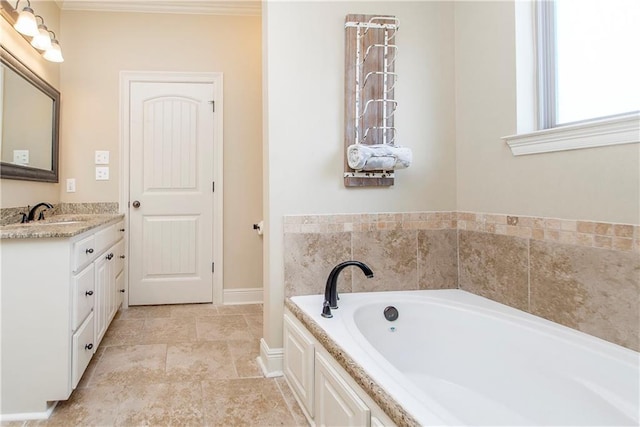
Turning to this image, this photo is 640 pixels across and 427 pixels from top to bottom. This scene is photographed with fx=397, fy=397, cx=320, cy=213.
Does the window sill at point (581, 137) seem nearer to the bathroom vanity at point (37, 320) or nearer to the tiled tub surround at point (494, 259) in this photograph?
the tiled tub surround at point (494, 259)

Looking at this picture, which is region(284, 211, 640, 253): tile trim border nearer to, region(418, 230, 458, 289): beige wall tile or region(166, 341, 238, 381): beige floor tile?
region(418, 230, 458, 289): beige wall tile

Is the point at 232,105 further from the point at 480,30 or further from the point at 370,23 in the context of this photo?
the point at 480,30

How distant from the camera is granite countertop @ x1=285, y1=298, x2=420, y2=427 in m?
0.96

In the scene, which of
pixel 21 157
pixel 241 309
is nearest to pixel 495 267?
pixel 241 309

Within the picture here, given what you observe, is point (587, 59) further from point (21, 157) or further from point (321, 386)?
point (21, 157)

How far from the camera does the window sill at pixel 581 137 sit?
4.36 ft

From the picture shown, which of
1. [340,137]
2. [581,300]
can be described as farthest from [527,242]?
[340,137]

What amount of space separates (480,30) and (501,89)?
401mm

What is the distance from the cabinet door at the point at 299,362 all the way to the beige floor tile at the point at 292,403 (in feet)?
0.11

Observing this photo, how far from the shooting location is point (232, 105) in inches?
143

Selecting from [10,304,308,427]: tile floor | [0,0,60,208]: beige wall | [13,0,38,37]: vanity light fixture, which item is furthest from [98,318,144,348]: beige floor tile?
[13,0,38,37]: vanity light fixture

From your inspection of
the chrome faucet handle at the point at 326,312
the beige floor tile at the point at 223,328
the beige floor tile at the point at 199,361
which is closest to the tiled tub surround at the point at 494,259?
the chrome faucet handle at the point at 326,312

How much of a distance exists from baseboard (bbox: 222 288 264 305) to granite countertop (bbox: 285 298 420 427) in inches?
78.8

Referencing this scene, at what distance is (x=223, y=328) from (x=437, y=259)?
65.0 inches
